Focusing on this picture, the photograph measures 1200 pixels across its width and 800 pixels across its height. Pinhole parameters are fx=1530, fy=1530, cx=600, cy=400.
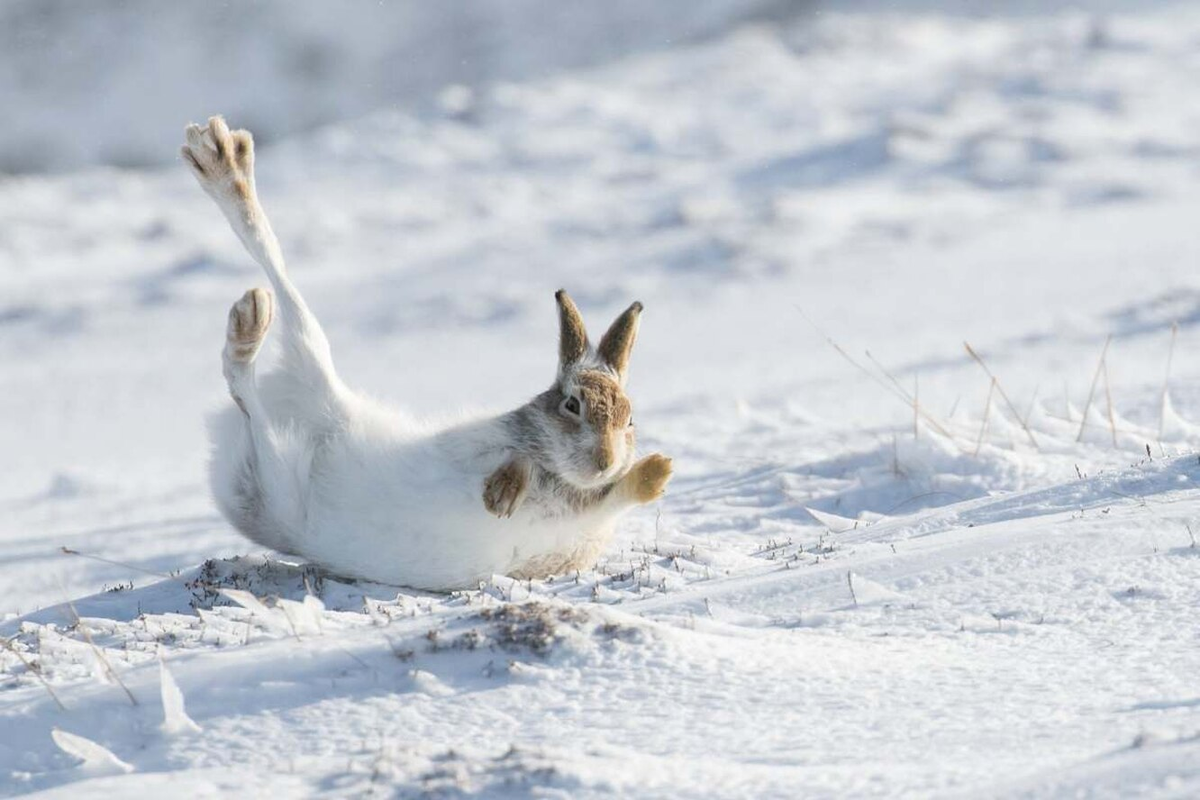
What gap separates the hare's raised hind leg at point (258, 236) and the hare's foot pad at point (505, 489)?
712 mm

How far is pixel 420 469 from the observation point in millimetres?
4773

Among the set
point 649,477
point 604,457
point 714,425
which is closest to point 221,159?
point 604,457

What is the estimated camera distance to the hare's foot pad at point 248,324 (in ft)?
15.6

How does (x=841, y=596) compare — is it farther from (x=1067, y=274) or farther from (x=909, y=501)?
(x=1067, y=274)

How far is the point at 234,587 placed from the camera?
486 cm

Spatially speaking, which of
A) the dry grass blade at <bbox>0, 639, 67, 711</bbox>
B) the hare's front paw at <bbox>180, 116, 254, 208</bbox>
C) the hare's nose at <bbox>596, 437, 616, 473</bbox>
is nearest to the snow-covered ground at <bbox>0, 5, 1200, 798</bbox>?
the dry grass blade at <bbox>0, 639, 67, 711</bbox>

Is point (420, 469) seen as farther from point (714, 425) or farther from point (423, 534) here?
point (714, 425)

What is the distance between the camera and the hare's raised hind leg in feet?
16.6

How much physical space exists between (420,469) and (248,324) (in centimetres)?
70

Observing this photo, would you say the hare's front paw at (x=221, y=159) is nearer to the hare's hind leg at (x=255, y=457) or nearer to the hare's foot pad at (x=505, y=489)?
the hare's hind leg at (x=255, y=457)

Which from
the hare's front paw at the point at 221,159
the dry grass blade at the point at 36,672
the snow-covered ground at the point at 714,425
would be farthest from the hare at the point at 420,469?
the dry grass blade at the point at 36,672

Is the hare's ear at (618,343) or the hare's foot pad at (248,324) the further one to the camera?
the hare's ear at (618,343)

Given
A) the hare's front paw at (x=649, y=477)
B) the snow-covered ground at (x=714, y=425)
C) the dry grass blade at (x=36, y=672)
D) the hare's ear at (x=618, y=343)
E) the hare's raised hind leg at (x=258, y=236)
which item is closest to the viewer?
the snow-covered ground at (x=714, y=425)

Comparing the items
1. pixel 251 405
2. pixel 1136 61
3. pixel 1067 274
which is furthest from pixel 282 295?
pixel 1136 61
